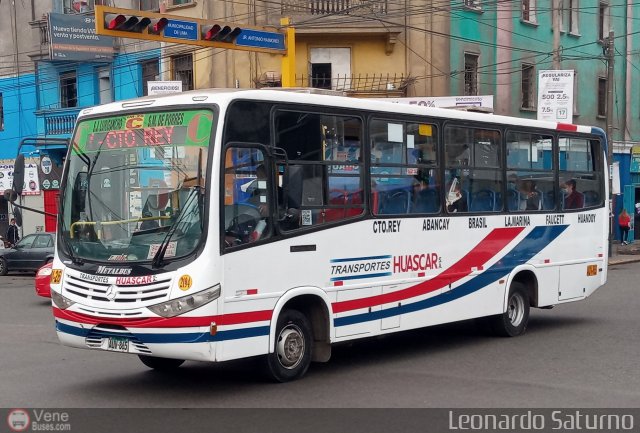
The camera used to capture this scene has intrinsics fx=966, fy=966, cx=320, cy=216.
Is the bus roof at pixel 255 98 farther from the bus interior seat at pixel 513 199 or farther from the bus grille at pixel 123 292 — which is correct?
the bus grille at pixel 123 292

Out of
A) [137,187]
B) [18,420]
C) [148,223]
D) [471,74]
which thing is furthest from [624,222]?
[18,420]

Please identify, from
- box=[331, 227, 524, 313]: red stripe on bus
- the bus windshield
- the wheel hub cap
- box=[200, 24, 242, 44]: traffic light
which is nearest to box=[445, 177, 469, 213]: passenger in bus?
box=[331, 227, 524, 313]: red stripe on bus

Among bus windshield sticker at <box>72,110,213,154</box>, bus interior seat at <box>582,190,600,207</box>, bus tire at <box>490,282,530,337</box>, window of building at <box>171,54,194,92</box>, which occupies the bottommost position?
bus tire at <box>490,282,530,337</box>

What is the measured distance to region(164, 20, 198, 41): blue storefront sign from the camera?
1862 centimetres

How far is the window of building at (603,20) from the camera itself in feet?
127

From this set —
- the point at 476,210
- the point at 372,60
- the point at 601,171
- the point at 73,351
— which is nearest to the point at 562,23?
the point at 372,60

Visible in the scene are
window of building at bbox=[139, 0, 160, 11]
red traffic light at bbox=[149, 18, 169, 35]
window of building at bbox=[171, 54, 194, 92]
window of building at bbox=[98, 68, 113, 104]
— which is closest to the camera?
red traffic light at bbox=[149, 18, 169, 35]

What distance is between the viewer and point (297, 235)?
1017 cm

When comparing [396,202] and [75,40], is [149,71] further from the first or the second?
[396,202]

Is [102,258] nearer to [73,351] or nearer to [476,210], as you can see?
[73,351]

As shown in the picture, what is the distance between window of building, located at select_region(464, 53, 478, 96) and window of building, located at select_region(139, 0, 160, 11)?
10.2 meters

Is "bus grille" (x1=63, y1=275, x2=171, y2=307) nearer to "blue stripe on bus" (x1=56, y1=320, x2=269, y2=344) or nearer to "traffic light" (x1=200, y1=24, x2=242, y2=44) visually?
"blue stripe on bus" (x1=56, y1=320, x2=269, y2=344)

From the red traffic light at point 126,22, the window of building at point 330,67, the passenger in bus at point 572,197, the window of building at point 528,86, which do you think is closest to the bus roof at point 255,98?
the passenger in bus at point 572,197

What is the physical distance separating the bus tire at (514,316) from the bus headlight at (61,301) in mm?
6361
